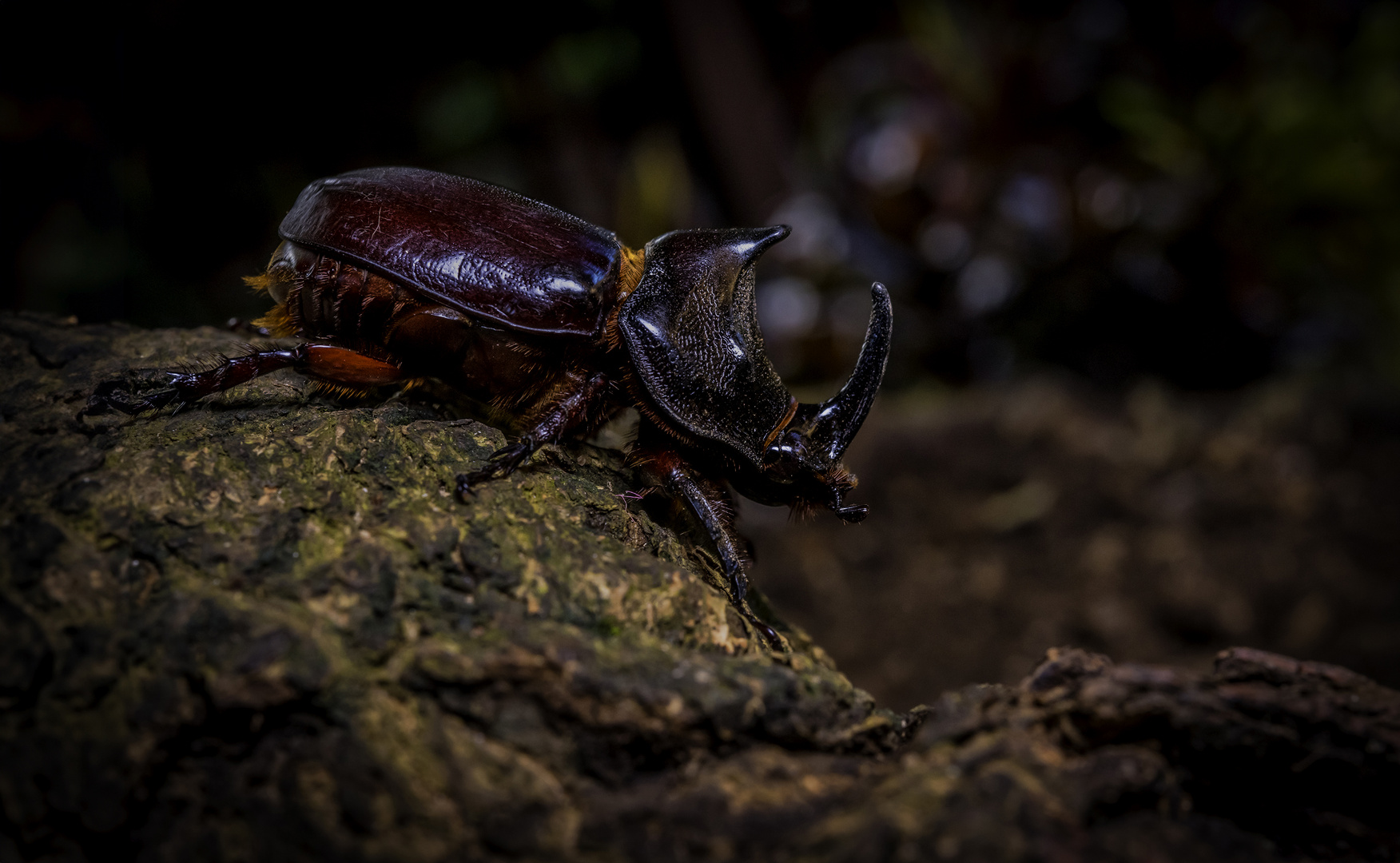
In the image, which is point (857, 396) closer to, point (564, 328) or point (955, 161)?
point (564, 328)

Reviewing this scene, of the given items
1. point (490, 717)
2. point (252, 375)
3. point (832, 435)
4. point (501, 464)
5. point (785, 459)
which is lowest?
point (490, 717)

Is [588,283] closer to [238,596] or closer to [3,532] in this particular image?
[238,596]

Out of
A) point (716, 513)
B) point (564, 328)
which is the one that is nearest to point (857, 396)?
point (716, 513)

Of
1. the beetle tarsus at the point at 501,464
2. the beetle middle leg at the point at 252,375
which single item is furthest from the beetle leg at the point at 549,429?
the beetle middle leg at the point at 252,375

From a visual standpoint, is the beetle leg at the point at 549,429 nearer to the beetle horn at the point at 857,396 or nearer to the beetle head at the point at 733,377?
the beetle head at the point at 733,377

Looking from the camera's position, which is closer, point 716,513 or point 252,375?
point 252,375

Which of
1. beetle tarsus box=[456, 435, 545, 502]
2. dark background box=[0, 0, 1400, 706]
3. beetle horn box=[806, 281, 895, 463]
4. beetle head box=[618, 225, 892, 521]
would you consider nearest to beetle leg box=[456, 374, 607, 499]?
beetle tarsus box=[456, 435, 545, 502]
